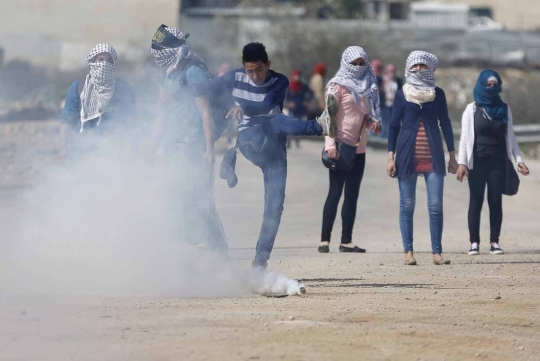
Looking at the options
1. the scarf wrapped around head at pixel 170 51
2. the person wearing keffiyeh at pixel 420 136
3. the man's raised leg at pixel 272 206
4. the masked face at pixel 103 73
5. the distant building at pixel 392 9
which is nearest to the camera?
the man's raised leg at pixel 272 206

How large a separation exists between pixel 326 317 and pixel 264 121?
177 centimetres

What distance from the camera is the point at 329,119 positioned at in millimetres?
7695

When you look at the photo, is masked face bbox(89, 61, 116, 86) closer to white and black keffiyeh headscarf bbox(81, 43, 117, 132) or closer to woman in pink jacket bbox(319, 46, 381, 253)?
white and black keffiyeh headscarf bbox(81, 43, 117, 132)

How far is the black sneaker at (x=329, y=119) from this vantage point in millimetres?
7594

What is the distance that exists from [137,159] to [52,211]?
0.82 metres

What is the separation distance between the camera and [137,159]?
30.1 feet

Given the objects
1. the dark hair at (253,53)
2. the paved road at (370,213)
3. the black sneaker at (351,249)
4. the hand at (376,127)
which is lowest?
the paved road at (370,213)

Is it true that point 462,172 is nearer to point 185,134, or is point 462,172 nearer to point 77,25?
point 185,134

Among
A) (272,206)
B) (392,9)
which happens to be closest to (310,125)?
(272,206)

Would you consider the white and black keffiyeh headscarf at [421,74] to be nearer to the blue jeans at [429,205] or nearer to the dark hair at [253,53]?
the blue jeans at [429,205]

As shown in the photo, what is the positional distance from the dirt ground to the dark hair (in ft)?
5.28

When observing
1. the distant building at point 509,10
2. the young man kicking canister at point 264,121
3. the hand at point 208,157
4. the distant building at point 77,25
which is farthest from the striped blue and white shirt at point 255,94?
the distant building at point 509,10

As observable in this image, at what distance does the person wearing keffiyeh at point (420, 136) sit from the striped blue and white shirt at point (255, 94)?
189 centimetres

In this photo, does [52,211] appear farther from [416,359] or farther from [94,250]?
[416,359]
